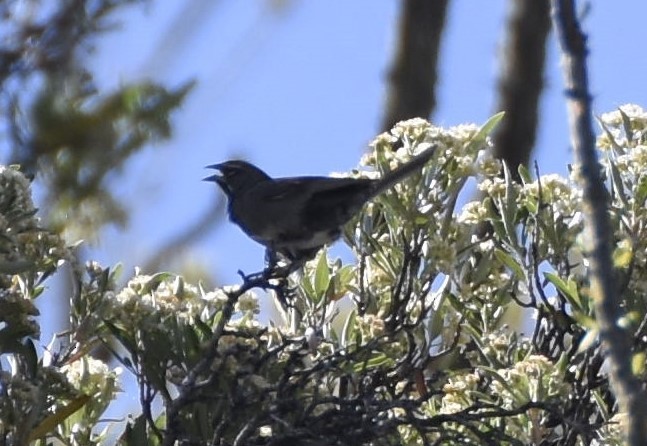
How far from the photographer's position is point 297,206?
433 centimetres

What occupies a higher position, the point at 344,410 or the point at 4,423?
the point at 4,423

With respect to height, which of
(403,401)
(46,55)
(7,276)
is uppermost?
(46,55)

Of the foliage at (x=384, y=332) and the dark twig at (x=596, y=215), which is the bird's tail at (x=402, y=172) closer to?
the foliage at (x=384, y=332)

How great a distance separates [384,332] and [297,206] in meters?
0.83

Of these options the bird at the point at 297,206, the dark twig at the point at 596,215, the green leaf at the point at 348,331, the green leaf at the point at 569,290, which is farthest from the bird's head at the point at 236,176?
the dark twig at the point at 596,215

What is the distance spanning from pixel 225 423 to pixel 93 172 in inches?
32.7

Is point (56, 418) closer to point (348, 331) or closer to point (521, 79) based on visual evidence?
point (348, 331)

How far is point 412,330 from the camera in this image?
12.0 feet

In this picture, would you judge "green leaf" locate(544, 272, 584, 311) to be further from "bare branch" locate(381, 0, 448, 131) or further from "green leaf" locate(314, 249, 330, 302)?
"bare branch" locate(381, 0, 448, 131)

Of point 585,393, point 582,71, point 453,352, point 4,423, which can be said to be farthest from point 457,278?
point 582,71

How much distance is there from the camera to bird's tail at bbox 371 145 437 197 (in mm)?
3807

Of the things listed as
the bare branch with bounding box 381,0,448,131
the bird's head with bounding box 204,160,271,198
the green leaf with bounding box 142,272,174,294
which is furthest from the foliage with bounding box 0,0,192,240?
the bare branch with bounding box 381,0,448,131

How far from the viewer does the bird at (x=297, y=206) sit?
390 cm

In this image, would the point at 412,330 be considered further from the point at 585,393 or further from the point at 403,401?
the point at 403,401
